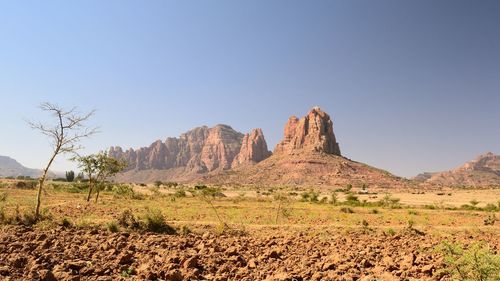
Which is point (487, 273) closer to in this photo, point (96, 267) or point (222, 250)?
point (222, 250)

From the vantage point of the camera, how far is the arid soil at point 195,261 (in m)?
7.88

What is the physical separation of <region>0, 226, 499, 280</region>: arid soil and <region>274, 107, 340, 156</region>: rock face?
13277 centimetres

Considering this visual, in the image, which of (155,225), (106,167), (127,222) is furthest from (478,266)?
(106,167)

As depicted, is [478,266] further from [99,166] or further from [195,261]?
[99,166]

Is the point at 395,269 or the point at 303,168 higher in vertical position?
the point at 303,168

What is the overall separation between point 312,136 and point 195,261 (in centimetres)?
14586

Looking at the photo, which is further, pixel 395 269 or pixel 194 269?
pixel 395 269

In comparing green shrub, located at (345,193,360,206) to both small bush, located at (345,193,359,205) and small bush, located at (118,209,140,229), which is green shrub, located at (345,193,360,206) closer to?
small bush, located at (345,193,359,205)

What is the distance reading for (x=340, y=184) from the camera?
103938 millimetres

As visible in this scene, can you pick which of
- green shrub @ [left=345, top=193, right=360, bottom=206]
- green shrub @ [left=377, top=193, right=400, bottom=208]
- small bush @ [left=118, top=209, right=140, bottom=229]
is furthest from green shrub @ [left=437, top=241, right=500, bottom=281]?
green shrub @ [left=345, top=193, right=360, bottom=206]

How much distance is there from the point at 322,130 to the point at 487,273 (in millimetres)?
147676

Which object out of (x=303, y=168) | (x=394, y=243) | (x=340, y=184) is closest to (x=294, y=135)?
(x=303, y=168)

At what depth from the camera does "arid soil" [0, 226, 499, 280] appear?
7875mm

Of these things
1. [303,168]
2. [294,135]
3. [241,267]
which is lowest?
[241,267]
